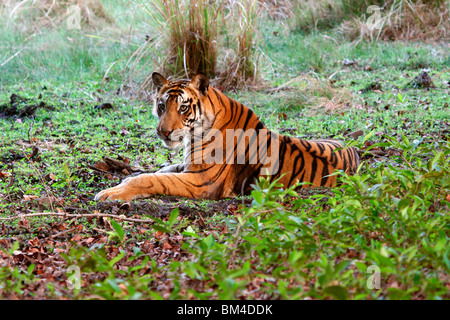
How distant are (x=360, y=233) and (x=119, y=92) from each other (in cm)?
611

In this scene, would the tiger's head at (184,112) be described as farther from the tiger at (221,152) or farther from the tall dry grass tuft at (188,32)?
the tall dry grass tuft at (188,32)

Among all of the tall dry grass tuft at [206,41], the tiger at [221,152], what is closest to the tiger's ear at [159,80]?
the tiger at [221,152]

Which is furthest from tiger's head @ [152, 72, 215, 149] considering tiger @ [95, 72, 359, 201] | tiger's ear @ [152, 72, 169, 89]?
tiger's ear @ [152, 72, 169, 89]

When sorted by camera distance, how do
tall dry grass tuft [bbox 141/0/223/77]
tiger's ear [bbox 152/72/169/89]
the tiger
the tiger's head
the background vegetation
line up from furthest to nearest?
tall dry grass tuft [bbox 141/0/223/77] → tiger's ear [bbox 152/72/169/89] → the tiger's head → the tiger → the background vegetation

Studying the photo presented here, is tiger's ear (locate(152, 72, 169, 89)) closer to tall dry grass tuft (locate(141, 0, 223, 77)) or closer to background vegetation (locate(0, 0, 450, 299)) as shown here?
background vegetation (locate(0, 0, 450, 299))

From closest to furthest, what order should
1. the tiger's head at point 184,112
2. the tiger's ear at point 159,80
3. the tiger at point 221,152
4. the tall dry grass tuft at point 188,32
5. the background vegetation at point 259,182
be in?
the background vegetation at point 259,182, the tiger at point 221,152, the tiger's head at point 184,112, the tiger's ear at point 159,80, the tall dry grass tuft at point 188,32

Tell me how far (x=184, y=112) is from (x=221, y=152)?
461 millimetres

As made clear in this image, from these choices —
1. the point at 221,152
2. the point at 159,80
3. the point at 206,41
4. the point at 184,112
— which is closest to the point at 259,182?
the point at 221,152

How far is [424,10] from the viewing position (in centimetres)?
973

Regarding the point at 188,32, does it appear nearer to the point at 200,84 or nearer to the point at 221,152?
the point at 200,84

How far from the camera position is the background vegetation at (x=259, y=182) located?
2158 mm

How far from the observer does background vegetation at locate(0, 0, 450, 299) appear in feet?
7.08

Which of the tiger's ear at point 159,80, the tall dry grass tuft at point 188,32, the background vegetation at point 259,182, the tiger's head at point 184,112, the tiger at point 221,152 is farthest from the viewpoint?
the tall dry grass tuft at point 188,32

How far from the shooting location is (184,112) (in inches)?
173
